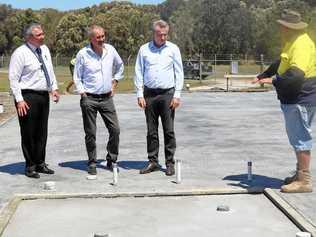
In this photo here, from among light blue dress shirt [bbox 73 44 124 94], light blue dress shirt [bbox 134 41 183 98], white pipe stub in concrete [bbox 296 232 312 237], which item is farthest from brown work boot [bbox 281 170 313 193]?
light blue dress shirt [bbox 73 44 124 94]

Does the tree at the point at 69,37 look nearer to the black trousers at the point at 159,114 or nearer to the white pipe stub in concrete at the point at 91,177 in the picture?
the black trousers at the point at 159,114

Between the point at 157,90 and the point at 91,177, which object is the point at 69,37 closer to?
the point at 157,90

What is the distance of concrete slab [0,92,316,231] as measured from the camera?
293 inches

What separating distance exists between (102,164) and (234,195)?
99.8 inches

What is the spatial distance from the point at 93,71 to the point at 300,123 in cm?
272

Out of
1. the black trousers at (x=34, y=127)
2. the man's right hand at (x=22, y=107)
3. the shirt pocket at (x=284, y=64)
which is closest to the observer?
the shirt pocket at (x=284, y=64)

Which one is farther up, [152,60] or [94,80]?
[152,60]

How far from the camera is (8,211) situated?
6203 millimetres

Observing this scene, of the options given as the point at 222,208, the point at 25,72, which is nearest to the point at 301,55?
the point at 222,208

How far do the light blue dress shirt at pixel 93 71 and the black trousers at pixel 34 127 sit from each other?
48 centimetres

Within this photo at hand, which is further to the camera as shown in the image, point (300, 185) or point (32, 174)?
point (32, 174)

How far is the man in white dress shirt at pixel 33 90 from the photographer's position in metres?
7.84

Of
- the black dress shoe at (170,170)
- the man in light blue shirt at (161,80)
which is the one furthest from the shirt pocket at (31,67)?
the black dress shoe at (170,170)

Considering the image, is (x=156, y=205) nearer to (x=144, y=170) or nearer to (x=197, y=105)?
(x=144, y=170)
